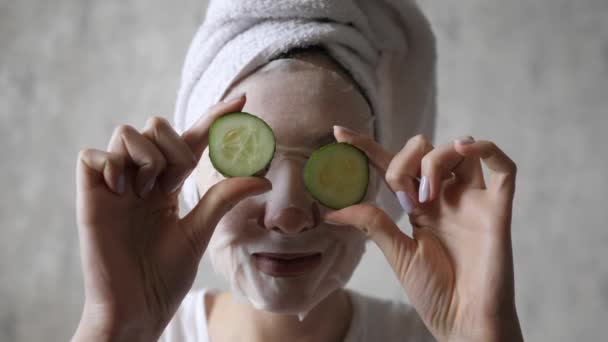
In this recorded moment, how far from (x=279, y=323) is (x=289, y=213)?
371mm

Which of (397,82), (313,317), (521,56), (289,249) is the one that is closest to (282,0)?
(397,82)

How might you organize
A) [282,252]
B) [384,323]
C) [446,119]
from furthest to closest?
1. [446,119]
2. [384,323]
3. [282,252]

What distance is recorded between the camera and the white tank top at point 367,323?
4.01 ft

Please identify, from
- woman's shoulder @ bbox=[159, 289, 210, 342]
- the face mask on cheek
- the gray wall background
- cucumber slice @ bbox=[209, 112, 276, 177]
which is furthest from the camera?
the gray wall background

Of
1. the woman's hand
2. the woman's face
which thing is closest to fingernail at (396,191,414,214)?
the woman's hand

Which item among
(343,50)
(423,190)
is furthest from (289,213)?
(343,50)

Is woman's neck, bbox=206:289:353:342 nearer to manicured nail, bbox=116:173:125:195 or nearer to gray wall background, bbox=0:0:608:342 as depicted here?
manicured nail, bbox=116:173:125:195

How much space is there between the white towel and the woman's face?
0.05 m

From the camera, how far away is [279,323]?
1134 mm

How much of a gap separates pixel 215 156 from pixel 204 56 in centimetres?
36

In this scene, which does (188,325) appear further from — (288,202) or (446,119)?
(446,119)

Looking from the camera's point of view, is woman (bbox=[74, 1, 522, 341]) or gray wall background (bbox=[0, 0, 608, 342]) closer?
woman (bbox=[74, 1, 522, 341])

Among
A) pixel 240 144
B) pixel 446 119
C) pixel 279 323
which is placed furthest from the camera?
pixel 446 119

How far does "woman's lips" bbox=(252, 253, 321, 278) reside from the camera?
938 mm
